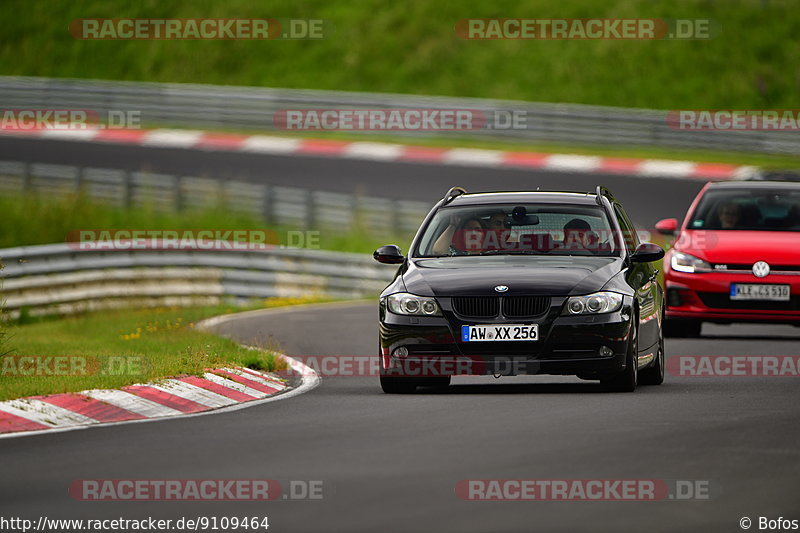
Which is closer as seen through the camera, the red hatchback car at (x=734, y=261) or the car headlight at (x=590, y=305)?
the car headlight at (x=590, y=305)

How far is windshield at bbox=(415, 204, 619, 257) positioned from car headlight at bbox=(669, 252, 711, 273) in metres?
4.79

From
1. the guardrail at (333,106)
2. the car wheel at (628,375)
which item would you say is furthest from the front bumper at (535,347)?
the guardrail at (333,106)

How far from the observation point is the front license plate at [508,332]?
481 inches

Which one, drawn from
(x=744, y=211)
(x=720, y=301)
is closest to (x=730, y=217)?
(x=744, y=211)

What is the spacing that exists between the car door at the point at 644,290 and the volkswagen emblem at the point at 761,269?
143 inches

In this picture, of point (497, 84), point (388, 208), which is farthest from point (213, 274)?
point (497, 84)

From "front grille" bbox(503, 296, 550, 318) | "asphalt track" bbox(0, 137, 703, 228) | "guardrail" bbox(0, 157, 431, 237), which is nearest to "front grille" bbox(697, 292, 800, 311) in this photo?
"front grille" bbox(503, 296, 550, 318)

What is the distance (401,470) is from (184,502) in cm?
129

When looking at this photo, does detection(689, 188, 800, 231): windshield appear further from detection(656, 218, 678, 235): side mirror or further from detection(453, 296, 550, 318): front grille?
detection(453, 296, 550, 318): front grille

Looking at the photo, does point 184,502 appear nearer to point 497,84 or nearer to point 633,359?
point 633,359

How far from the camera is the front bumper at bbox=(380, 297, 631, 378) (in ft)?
40.1

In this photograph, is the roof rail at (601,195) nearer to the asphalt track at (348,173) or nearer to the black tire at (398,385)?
the black tire at (398,385)

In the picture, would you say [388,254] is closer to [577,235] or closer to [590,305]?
[577,235]

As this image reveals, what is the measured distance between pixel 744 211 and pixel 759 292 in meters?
1.20
